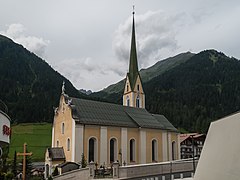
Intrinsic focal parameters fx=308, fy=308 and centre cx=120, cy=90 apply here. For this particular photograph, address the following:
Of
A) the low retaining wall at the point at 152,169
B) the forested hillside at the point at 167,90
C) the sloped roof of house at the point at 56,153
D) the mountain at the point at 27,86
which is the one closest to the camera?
the low retaining wall at the point at 152,169

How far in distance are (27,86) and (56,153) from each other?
128 meters

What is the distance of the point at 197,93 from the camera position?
156 m

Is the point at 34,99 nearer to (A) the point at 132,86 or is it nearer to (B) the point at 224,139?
(A) the point at 132,86

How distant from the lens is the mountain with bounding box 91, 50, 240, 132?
129900mm

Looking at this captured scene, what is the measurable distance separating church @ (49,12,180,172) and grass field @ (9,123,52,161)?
2937 centimetres

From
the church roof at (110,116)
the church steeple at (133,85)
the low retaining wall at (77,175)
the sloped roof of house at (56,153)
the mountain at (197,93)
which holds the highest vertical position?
the mountain at (197,93)

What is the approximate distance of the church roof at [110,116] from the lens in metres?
39.8

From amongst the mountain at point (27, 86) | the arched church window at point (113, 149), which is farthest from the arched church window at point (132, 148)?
the mountain at point (27, 86)

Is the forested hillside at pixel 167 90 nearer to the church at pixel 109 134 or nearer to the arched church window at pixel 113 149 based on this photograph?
the church at pixel 109 134

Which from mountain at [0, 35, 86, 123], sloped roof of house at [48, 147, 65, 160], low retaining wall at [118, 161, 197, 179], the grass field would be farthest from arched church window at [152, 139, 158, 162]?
mountain at [0, 35, 86, 123]

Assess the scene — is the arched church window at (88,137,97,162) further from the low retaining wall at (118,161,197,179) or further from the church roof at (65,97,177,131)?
the low retaining wall at (118,161,197,179)

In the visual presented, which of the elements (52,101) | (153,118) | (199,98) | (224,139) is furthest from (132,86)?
(199,98)

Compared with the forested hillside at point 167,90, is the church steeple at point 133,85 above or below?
below

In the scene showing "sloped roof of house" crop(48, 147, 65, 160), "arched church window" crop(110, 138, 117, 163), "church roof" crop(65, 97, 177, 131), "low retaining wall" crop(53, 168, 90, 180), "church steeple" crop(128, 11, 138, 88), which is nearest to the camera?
"low retaining wall" crop(53, 168, 90, 180)
